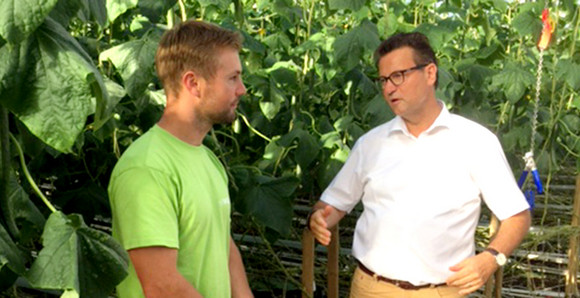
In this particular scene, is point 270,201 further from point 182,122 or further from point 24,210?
point 24,210

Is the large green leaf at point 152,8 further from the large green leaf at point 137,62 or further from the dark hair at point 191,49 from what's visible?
the dark hair at point 191,49

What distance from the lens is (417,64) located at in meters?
2.21

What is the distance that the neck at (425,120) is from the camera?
7.32ft

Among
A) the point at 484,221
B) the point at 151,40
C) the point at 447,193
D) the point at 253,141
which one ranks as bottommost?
the point at 484,221

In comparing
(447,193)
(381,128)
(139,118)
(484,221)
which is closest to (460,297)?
(447,193)

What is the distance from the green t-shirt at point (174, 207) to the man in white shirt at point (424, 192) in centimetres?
62

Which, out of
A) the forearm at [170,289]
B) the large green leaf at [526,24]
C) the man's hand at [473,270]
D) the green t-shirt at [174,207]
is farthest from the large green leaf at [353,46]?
the forearm at [170,289]

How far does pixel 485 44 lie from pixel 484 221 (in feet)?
5.28

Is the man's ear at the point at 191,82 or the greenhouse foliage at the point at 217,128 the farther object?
the man's ear at the point at 191,82

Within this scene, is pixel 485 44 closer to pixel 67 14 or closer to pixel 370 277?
pixel 370 277

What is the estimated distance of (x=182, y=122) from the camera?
1600 millimetres

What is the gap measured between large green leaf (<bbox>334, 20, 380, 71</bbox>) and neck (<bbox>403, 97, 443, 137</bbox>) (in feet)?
2.00

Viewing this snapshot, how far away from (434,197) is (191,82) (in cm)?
87

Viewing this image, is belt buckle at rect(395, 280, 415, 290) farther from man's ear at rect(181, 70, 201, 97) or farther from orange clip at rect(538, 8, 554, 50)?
orange clip at rect(538, 8, 554, 50)
